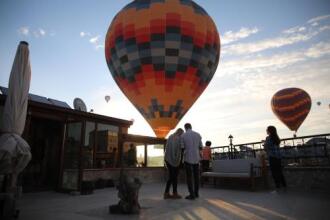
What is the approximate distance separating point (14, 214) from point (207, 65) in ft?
39.1

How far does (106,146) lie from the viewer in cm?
1284

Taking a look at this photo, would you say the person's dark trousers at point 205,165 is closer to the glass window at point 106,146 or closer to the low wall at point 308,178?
the low wall at point 308,178

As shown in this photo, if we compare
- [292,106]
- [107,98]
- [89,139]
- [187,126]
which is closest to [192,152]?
[187,126]

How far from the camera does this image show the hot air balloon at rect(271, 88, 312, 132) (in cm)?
2606

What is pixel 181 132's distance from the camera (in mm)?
6750

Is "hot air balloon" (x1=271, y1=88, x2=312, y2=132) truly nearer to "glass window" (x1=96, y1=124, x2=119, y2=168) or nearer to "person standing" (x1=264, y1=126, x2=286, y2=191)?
"glass window" (x1=96, y1=124, x2=119, y2=168)

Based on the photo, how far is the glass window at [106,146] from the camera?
1230 centimetres

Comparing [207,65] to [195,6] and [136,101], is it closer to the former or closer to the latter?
[195,6]

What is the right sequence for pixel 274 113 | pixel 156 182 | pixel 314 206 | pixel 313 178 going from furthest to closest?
pixel 274 113
pixel 156 182
pixel 313 178
pixel 314 206

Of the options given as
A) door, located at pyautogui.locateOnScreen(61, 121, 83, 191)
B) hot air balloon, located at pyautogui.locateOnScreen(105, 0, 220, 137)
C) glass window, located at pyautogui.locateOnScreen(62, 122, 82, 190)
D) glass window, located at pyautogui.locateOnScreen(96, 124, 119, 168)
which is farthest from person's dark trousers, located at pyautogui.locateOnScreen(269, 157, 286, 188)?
glass window, located at pyautogui.locateOnScreen(96, 124, 119, 168)

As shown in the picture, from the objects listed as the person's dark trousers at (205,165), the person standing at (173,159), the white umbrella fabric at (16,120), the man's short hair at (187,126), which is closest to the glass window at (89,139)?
the person's dark trousers at (205,165)

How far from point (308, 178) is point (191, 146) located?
3872mm

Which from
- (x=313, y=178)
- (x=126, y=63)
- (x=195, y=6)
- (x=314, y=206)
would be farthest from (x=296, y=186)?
(x=195, y=6)

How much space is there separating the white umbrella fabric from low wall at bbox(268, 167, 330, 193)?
734 cm
